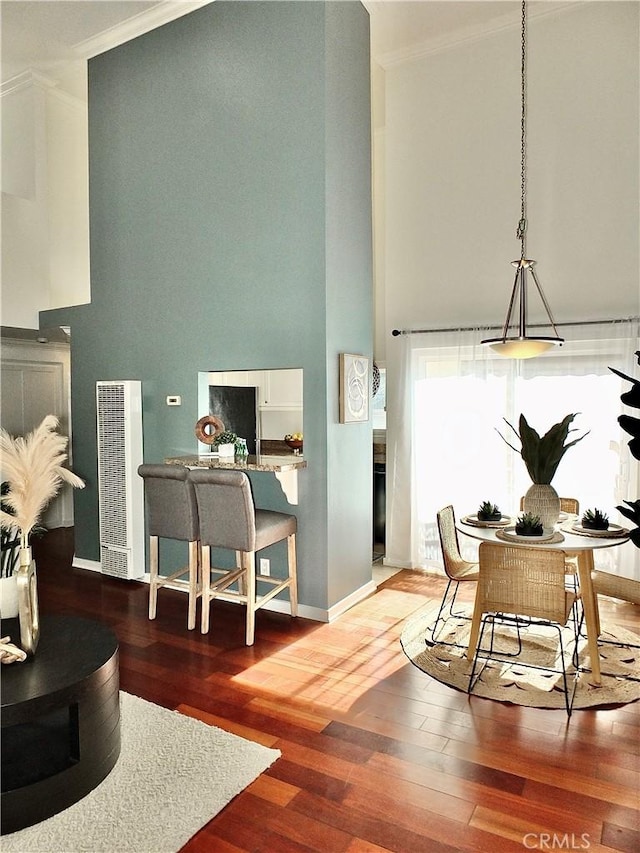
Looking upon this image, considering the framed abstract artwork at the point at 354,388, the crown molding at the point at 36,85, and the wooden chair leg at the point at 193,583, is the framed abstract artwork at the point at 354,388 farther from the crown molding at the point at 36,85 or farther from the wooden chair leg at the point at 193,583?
the crown molding at the point at 36,85

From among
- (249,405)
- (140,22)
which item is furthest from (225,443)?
(140,22)

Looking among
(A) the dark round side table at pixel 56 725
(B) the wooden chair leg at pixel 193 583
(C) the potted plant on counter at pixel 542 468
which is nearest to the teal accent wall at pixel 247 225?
(B) the wooden chair leg at pixel 193 583

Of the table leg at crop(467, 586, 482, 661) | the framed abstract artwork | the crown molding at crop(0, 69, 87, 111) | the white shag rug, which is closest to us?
the white shag rug

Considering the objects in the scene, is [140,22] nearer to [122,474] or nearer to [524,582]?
[122,474]

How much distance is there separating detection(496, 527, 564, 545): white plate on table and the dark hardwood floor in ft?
2.65

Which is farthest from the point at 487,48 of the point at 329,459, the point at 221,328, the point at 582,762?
the point at 582,762

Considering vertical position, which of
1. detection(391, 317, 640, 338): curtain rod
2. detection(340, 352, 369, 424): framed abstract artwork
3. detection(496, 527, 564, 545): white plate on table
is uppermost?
detection(391, 317, 640, 338): curtain rod

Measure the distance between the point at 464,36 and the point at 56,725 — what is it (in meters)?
5.52

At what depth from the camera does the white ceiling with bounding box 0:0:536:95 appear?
182 inches

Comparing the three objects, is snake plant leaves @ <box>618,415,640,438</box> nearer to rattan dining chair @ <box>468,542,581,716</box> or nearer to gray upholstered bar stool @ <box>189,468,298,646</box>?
rattan dining chair @ <box>468,542,581,716</box>

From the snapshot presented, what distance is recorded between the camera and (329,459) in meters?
4.07

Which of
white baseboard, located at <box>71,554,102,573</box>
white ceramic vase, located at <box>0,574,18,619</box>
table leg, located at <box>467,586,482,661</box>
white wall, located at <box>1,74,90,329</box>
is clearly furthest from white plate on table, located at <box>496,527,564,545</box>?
white wall, located at <box>1,74,90,329</box>

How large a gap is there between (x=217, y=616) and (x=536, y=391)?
115 inches

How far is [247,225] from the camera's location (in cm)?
433
